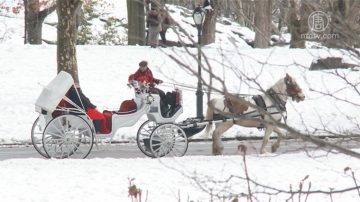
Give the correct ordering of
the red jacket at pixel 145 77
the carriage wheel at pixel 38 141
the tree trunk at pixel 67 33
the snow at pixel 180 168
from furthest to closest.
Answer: the tree trunk at pixel 67 33
the red jacket at pixel 145 77
the carriage wheel at pixel 38 141
the snow at pixel 180 168

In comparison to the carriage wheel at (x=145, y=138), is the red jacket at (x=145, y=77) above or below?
above

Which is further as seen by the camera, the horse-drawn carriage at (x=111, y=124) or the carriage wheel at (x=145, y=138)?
the carriage wheel at (x=145, y=138)

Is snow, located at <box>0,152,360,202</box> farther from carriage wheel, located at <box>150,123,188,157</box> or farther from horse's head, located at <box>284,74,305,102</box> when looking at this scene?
carriage wheel, located at <box>150,123,188,157</box>

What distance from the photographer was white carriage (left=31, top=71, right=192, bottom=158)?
1522 cm

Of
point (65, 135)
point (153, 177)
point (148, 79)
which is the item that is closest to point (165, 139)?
point (148, 79)

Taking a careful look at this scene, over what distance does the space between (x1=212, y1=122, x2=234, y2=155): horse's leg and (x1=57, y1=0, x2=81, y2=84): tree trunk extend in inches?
276

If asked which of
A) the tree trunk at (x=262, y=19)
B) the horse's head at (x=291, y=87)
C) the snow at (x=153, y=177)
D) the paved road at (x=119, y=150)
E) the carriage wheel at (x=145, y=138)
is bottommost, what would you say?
the paved road at (x=119, y=150)

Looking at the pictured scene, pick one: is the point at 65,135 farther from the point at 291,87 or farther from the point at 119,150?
the point at 291,87

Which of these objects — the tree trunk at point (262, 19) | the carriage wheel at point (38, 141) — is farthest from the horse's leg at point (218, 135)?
the tree trunk at point (262, 19)

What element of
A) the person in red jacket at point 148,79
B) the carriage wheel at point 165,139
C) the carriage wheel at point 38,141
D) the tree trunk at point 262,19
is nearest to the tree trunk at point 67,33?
the person in red jacket at point 148,79

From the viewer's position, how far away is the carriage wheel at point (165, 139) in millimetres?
15820

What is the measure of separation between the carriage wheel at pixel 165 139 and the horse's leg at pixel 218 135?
0.58 meters

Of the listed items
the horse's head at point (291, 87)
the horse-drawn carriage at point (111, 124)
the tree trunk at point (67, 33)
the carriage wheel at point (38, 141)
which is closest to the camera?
the horse's head at point (291, 87)

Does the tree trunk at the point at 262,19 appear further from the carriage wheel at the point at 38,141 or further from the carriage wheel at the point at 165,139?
the carriage wheel at the point at 38,141
